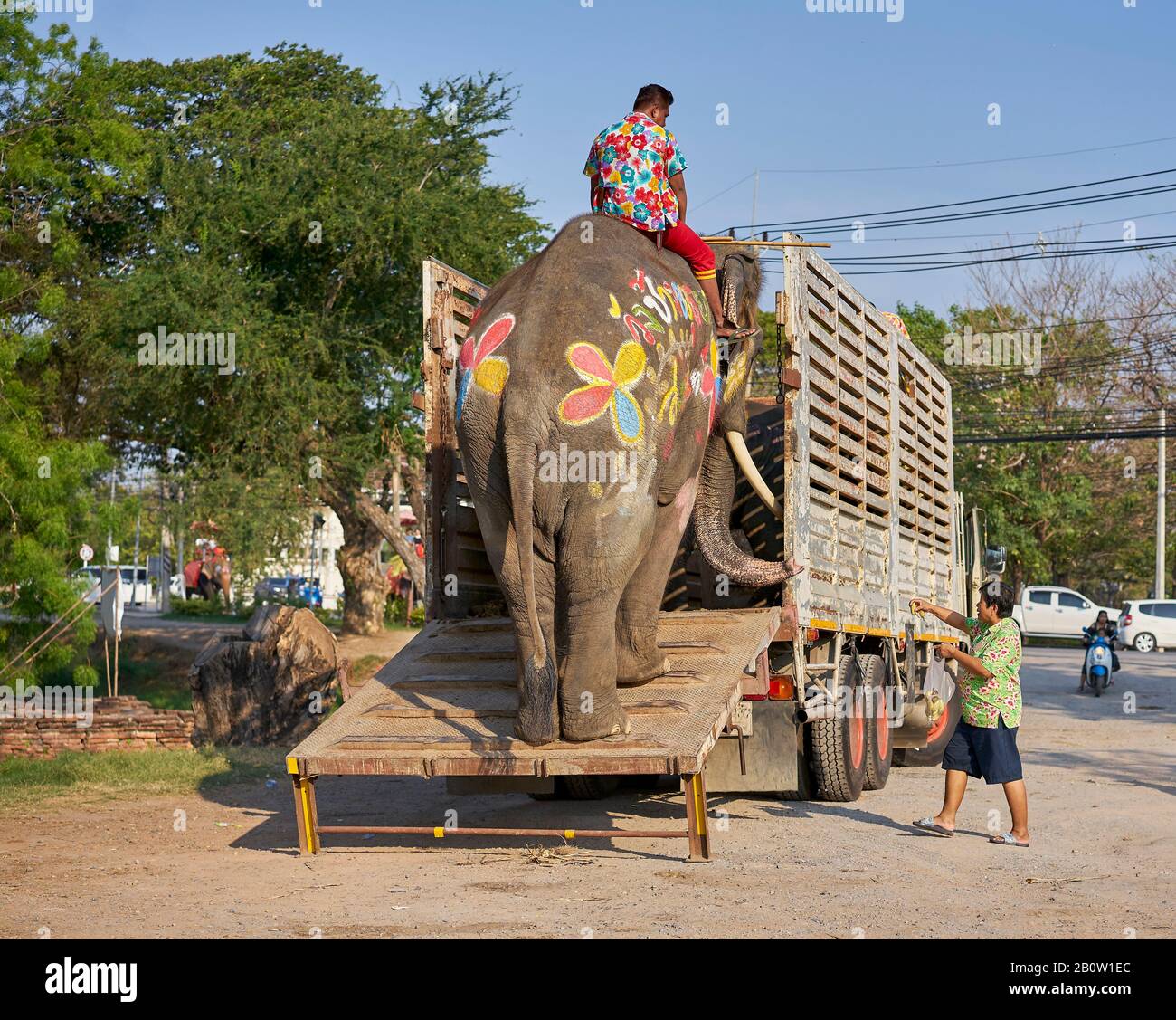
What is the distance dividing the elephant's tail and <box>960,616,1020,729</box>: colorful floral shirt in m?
2.88

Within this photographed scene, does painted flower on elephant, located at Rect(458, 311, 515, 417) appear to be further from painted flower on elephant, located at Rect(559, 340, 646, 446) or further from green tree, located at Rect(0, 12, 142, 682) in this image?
green tree, located at Rect(0, 12, 142, 682)

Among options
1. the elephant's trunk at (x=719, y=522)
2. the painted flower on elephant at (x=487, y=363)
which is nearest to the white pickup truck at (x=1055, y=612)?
the elephant's trunk at (x=719, y=522)

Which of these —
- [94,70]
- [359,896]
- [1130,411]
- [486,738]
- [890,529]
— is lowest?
[359,896]

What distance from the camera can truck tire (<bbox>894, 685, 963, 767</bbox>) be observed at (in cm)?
1308

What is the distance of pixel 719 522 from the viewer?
8656 mm

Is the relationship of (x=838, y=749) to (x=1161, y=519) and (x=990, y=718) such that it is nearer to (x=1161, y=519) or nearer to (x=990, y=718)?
(x=990, y=718)

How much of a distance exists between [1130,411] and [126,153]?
28921 millimetres

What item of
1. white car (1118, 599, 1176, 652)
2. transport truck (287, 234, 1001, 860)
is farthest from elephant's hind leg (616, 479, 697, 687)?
white car (1118, 599, 1176, 652)

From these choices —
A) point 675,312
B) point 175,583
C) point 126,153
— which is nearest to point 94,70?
point 126,153

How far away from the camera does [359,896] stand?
6602mm

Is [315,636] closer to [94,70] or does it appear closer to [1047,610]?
[94,70]

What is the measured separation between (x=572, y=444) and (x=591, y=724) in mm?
1281

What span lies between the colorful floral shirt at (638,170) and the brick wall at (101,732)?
7.99 metres

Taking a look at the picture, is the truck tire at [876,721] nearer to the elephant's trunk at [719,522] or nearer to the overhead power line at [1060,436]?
the elephant's trunk at [719,522]
